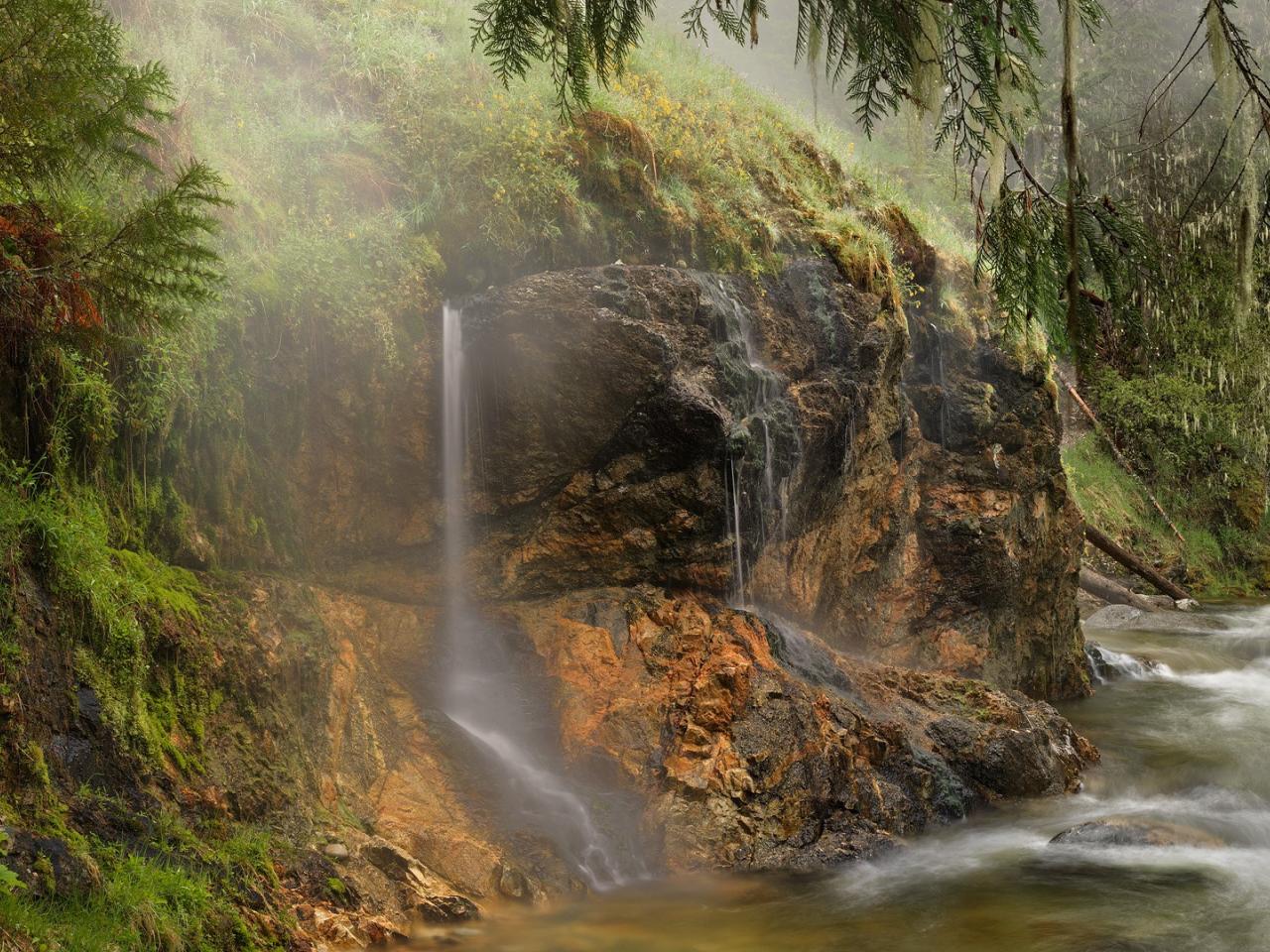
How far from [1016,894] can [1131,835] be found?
54.8 inches

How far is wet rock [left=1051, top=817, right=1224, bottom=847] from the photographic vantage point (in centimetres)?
700

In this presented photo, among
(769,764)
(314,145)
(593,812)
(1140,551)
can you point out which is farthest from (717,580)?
(1140,551)

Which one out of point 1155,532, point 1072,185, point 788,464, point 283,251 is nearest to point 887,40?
point 1072,185

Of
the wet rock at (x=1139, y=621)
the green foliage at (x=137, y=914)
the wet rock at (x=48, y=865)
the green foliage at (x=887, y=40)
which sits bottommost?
the wet rock at (x=1139, y=621)

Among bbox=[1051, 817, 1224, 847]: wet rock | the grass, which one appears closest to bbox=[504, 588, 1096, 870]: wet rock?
bbox=[1051, 817, 1224, 847]: wet rock

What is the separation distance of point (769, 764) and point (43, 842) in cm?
441

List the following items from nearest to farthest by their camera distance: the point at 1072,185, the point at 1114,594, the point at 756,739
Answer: the point at 1072,185 < the point at 756,739 < the point at 1114,594

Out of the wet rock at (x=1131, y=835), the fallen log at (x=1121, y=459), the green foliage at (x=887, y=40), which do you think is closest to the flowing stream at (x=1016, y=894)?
the wet rock at (x=1131, y=835)

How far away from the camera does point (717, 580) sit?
8117 millimetres

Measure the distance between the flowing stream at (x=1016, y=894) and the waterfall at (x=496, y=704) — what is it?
0.49 metres

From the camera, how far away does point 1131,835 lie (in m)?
7.06

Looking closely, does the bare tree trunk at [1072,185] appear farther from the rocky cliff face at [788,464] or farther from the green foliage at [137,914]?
the rocky cliff face at [788,464]

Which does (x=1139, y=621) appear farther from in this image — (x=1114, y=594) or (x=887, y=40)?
(x=887, y=40)

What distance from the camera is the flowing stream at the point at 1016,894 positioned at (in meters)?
5.51
